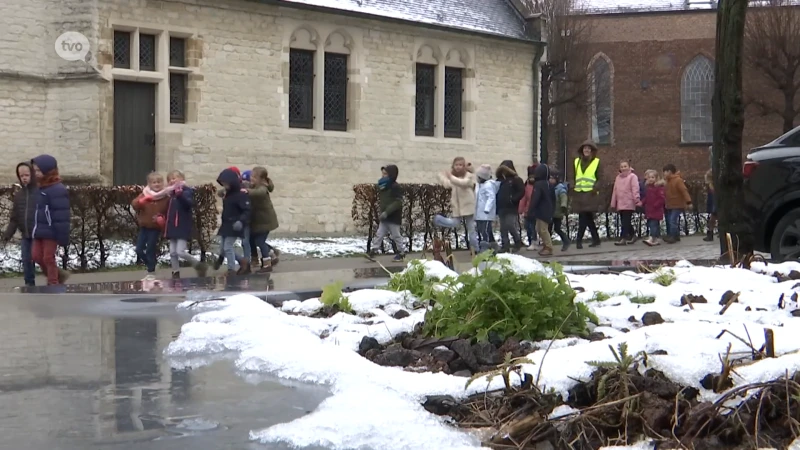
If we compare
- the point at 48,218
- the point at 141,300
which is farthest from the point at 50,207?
the point at 141,300

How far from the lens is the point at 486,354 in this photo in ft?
16.4

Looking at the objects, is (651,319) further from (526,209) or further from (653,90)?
(653,90)

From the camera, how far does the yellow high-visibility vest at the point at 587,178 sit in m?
19.8

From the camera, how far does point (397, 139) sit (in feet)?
87.7

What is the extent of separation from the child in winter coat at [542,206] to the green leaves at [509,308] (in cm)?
1343

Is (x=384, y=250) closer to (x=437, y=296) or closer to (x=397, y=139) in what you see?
(x=397, y=139)

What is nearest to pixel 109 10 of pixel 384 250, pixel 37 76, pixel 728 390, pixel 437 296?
pixel 37 76

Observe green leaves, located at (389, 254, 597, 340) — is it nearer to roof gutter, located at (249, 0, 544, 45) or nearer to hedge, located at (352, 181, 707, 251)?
hedge, located at (352, 181, 707, 251)

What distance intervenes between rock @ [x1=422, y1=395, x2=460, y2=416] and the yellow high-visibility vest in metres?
16.0

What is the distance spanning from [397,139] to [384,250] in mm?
7452

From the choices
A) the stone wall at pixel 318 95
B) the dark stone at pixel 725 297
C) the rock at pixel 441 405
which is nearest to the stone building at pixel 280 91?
the stone wall at pixel 318 95

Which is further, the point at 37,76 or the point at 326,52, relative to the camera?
the point at 326,52

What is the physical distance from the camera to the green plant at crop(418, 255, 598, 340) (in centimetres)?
A: 541

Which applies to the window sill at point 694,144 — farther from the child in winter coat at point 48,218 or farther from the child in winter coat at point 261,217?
the child in winter coat at point 48,218
